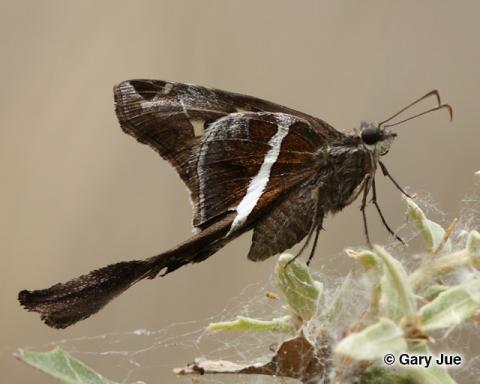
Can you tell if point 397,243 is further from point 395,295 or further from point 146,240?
point 146,240

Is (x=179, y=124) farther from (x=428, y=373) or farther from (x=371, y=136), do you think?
(x=428, y=373)

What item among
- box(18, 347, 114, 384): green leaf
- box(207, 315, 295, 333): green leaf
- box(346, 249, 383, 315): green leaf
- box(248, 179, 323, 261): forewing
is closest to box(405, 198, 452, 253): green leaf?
box(346, 249, 383, 315): green leaf

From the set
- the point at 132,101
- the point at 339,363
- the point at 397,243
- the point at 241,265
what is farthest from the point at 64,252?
the point at 339,363

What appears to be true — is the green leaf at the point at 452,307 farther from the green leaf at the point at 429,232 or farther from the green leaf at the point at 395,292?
the green leaf at the point at 429,232

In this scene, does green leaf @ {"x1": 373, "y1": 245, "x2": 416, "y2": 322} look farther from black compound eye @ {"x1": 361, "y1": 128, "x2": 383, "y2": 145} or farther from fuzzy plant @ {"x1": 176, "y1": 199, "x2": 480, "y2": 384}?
black compound eye @ {"x1": 361, "y1": 128, "x2": 383, "y2": 145}

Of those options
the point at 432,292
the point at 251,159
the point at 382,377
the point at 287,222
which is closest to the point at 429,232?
the point at 432,292

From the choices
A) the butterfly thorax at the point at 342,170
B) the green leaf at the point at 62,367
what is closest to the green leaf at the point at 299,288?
the green leaf at the point at 62,367
